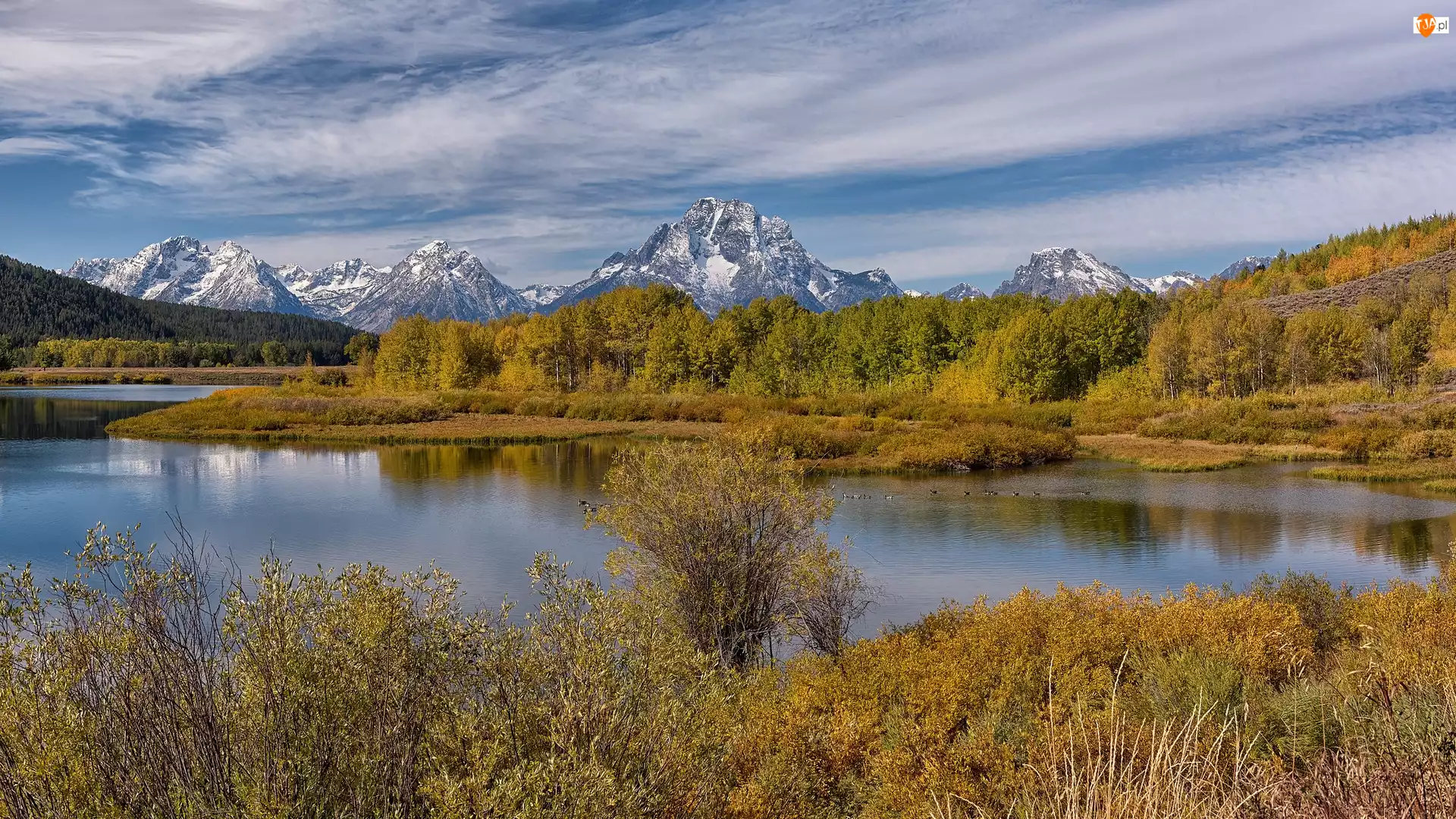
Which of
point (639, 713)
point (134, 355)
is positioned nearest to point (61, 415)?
point (639, 713)

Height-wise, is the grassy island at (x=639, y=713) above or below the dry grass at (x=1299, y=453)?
above

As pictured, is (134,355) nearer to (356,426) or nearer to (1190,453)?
(356,426)

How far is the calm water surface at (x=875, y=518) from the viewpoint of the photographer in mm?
24484

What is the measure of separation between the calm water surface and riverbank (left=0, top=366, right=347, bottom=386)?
329ft

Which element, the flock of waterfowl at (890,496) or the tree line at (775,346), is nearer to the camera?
the flock of waterfowl at (890,496)

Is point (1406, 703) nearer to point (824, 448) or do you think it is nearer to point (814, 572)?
point (814, 572)

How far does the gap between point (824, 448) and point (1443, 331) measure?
2238 inches

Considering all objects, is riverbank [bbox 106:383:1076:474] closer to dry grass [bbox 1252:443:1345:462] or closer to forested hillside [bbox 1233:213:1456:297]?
dry grass [bbox 1252:443:1345:462]

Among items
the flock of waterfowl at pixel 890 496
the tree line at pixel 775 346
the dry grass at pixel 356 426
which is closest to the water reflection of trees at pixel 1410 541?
the flock of waterfowl at pixel 890 496

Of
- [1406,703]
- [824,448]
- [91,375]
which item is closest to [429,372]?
[824,448]

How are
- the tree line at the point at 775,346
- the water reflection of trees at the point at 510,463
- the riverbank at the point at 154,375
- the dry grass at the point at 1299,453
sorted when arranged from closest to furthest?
1. the water reflection of trees at the point at 510,463
2. the dry grass at the point at 1299,453
3. the tree line at the point at 775,346
4. the riverbank at the point at 154,375

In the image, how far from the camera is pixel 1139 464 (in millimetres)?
48281

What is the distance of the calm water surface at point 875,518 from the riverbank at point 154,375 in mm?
100301

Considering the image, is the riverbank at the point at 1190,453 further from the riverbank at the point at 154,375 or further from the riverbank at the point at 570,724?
the riverbank at the point at 154,375
